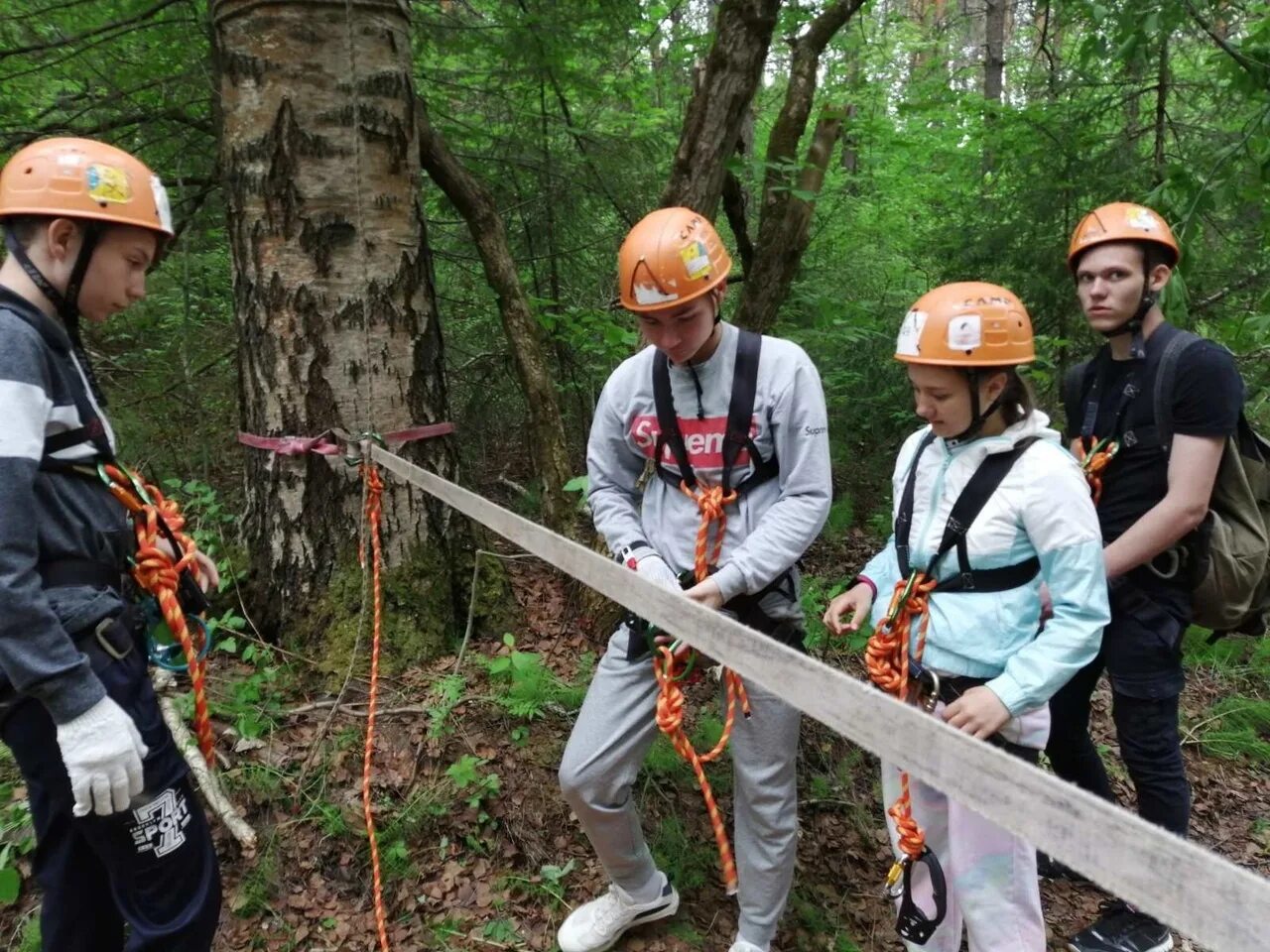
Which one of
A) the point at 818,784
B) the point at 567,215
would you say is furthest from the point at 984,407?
the point at 567,215

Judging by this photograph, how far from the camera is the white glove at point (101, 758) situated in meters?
1.77

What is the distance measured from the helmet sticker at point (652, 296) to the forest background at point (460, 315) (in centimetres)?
174

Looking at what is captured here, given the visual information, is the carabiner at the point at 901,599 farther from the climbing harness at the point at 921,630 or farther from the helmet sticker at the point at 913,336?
the helmet sticker at the point at 913,336

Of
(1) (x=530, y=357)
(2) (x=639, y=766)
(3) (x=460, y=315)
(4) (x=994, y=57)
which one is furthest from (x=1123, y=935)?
(4) (x=994, y=57)

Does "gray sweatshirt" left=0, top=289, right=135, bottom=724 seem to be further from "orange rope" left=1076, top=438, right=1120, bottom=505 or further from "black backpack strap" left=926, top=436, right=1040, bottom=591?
"orange rope" left=1076, top=438, right=1120, bottom=505

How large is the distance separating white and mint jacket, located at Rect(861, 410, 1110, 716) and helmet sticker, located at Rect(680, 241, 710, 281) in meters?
0.87

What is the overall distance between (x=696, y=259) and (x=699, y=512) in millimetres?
788

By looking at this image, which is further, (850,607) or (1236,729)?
(1236,729)

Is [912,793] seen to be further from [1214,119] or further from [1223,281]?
[1214,119]

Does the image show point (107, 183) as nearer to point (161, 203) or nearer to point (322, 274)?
point (161, 203)

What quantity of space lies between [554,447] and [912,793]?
2.99m

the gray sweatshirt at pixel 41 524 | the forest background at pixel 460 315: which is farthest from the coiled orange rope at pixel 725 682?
the gray sweatshirt at pixel 41 524

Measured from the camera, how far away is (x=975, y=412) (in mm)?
2133

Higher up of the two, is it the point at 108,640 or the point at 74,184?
the point at 74,184
